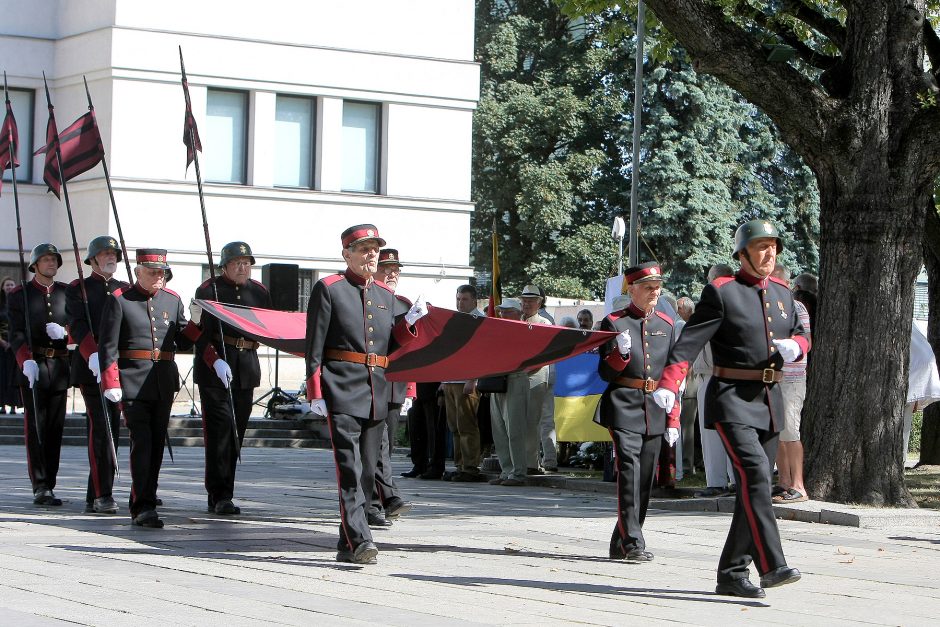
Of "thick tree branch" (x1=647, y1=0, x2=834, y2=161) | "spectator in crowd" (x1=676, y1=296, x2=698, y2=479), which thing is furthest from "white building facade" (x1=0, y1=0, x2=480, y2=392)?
"thick tree branch" (x1=647, y1=0, x2=834, y2=161)

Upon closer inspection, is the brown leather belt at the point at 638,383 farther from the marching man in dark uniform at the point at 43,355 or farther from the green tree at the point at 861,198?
the marching man in dark uniform at the point at 43,355

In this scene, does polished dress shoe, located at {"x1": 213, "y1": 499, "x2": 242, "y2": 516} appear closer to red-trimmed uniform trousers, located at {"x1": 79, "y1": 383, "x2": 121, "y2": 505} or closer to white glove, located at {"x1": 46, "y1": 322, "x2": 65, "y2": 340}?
red-trimmed uniform trousers, located at {"x1": 79, "y1": 383, "x2": 121, "y2": 505}

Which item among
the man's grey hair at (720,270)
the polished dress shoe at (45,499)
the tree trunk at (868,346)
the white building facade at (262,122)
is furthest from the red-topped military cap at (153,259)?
the white building facade at (262,122)

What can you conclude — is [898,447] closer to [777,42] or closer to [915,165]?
[915,165]

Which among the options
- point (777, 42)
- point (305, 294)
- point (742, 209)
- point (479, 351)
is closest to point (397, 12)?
point (305, 294)

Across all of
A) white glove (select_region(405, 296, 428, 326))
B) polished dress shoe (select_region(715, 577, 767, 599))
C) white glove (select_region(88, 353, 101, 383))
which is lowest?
polished dress shoe (select_region(715, 577, 767, 599))

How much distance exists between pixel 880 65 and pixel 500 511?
5300 millimetres

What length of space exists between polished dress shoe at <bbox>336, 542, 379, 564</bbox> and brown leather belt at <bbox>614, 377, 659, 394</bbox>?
6.71 feet

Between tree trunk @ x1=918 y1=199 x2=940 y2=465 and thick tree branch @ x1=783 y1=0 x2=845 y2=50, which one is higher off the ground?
thick tree branch @ x1=783 y1=0 x2=845 y2=50

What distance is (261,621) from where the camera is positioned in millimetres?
7770

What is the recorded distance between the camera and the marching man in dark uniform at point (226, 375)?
13062mm

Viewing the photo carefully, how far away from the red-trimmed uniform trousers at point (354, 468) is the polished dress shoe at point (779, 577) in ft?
8.30

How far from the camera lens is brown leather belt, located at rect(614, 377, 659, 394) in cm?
1066

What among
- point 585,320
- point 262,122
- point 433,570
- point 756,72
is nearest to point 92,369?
point 433,570
